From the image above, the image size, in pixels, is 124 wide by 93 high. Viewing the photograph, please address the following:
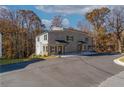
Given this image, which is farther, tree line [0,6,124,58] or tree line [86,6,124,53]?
tree line [86,6,124,53]

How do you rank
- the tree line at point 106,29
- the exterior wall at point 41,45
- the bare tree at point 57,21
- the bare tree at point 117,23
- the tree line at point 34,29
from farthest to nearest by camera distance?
the bare tree at point 57,21, the tree line at point 106,29, the bare tree at point 117,23, the tree line at point 34,29, the exterior wall at point 41,45

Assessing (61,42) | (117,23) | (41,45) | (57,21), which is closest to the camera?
(61,42)

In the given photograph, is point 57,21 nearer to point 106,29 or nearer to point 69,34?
point 69,34

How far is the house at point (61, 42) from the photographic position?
3341cm

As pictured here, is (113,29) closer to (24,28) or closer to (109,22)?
(109,22)

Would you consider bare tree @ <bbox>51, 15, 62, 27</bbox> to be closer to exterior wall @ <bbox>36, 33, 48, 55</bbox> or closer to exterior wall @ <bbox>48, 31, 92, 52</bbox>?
exterior wall @ <bbox>48, 31, 92, 52</bbox>

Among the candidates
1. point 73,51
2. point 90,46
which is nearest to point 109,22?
point 90,46

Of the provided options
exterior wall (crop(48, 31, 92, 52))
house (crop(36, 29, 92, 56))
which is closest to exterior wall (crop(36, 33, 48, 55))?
house (crop(36, 29, 92, 56))

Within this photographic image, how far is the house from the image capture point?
3341 centimetres

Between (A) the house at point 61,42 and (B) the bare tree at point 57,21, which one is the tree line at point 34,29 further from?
(A) the house at point 61,42

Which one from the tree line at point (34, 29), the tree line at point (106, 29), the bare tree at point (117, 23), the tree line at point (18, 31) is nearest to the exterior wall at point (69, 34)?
the tree line at point (106, 29)

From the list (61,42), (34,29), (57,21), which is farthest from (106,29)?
(34,29)

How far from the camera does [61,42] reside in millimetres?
34062

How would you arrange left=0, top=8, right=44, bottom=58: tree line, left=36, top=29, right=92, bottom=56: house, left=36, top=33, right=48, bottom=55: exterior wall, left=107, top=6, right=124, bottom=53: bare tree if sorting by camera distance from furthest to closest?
left=107, top=6, right=124, bottom=53: bare tree → left=0, top=8, right=44, bottom=58: tree line → left=36, top=33, right=48, bottom=55: exterior wall → left=36, top=29, right=92, bottom=56: house
